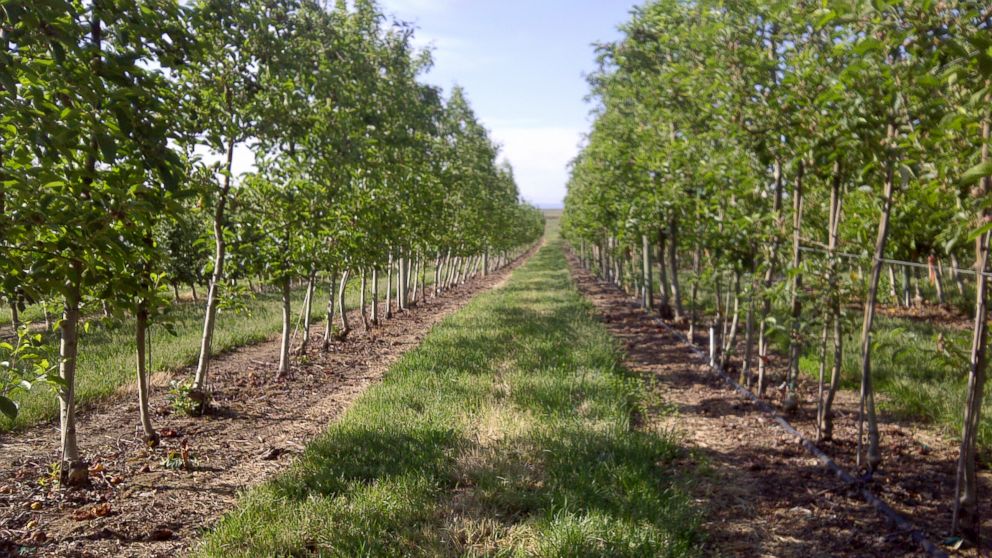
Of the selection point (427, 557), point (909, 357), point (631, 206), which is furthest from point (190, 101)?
point (909, 357)

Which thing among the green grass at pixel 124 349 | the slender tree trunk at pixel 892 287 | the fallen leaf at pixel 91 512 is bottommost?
the fallen leaf at pixel 91 512

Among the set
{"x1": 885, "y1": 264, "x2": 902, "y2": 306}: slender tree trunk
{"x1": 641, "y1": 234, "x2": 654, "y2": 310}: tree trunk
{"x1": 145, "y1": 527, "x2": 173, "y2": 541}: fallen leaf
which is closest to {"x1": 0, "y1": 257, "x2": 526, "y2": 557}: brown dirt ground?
{"x1": 145, "y1": 527, "x2": 173, "y2": 541}: fallen leaf

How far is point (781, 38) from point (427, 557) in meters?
6.27

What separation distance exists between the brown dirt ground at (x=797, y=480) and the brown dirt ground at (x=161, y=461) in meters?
3.94

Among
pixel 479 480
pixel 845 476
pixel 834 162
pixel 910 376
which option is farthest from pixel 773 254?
pixel 479 480

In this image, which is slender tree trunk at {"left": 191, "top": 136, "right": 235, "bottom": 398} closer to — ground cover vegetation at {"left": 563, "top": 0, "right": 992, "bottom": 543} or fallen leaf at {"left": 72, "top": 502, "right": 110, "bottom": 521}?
fallen leaf at {"left": 72, "top": 502, "right": 110, "bottom": 521}

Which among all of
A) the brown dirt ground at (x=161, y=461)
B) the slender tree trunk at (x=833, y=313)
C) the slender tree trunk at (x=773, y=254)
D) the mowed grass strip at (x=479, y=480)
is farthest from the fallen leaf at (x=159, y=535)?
the slender tree trunk at (x=833, y=313)

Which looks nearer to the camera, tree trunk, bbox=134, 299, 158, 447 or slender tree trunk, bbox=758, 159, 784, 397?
tree trunk, bbox=134, 299, 158, 447

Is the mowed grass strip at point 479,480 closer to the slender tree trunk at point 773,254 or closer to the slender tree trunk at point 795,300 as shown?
the slender tree trunk at point 773,254

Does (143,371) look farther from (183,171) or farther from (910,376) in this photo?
(910,376)

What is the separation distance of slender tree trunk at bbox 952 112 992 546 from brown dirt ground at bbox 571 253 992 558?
204 millimetres

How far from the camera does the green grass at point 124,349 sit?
679 cm

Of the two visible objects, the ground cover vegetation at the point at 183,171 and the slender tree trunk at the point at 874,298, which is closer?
the ground cover vegetation at the point at 183,171

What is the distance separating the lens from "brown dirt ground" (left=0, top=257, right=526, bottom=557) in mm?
4207
